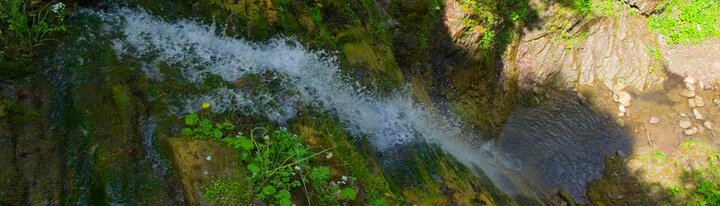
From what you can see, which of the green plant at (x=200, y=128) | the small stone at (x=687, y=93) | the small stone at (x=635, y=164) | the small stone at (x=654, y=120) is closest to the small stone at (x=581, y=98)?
the small stone at (x=654, y=120)

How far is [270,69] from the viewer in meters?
4.33

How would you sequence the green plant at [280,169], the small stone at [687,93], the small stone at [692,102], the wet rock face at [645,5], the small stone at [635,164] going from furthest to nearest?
the wet rock face at [645,5], the small stone at [687,93], the small stone at [692,102], the small stone at [635,164], the green plant at [280,169]

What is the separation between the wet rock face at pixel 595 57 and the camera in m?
Answer: 8.00

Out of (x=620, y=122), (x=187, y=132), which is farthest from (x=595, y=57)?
(x=187, y=132)

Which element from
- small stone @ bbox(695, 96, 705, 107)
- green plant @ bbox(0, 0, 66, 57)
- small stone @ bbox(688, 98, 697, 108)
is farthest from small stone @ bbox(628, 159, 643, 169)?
green plant @ bbox(0, 0, 66, 57)

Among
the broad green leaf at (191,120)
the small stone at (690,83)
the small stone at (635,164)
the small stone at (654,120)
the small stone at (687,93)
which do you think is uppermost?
the broad green leaf at (191,120)

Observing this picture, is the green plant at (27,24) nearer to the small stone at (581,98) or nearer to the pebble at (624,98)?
the small stone at (581,98)

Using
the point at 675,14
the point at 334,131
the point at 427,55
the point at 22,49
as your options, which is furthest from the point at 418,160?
the point at 675,14

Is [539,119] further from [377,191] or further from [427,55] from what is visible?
[377,191]

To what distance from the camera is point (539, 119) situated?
24.9 ft

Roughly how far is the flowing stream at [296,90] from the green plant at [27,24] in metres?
0.28

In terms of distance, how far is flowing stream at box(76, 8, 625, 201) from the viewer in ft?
12.8

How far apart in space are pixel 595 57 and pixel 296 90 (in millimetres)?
6230

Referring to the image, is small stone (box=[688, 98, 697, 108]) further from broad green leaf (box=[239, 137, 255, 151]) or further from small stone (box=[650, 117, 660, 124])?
broad green leaf (box=[239, 137, 255, 151])
